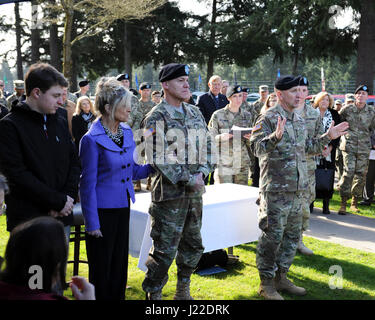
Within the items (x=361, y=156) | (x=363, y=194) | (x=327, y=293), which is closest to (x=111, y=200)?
(x=327, y=293)

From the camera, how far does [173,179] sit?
3527 millimetres

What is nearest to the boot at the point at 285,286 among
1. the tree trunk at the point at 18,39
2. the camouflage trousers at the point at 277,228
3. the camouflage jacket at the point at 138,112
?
the camouflage trousers at the point at 277,228

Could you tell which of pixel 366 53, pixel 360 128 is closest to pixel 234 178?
pixel 360 128

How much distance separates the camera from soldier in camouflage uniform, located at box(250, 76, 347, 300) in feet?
13.4

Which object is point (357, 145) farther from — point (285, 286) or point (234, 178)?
point (285, 286)

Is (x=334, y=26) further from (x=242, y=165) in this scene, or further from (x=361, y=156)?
(x=242, y=165)

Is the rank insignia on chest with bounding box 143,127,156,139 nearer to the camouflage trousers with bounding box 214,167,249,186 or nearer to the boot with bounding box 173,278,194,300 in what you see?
the boot with bounding box 173,278,194,300

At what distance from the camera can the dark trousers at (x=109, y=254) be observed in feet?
11.0

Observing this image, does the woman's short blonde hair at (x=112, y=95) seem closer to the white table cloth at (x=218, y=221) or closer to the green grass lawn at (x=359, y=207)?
the white table cloth at (x=218, y=221)

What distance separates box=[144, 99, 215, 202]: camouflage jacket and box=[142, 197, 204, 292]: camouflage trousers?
0.10 meters

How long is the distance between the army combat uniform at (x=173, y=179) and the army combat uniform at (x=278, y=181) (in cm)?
67

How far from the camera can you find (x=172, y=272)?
16.5 feet

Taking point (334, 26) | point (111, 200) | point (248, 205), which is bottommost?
point (248, 205)

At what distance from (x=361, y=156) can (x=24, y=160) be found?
698cm
